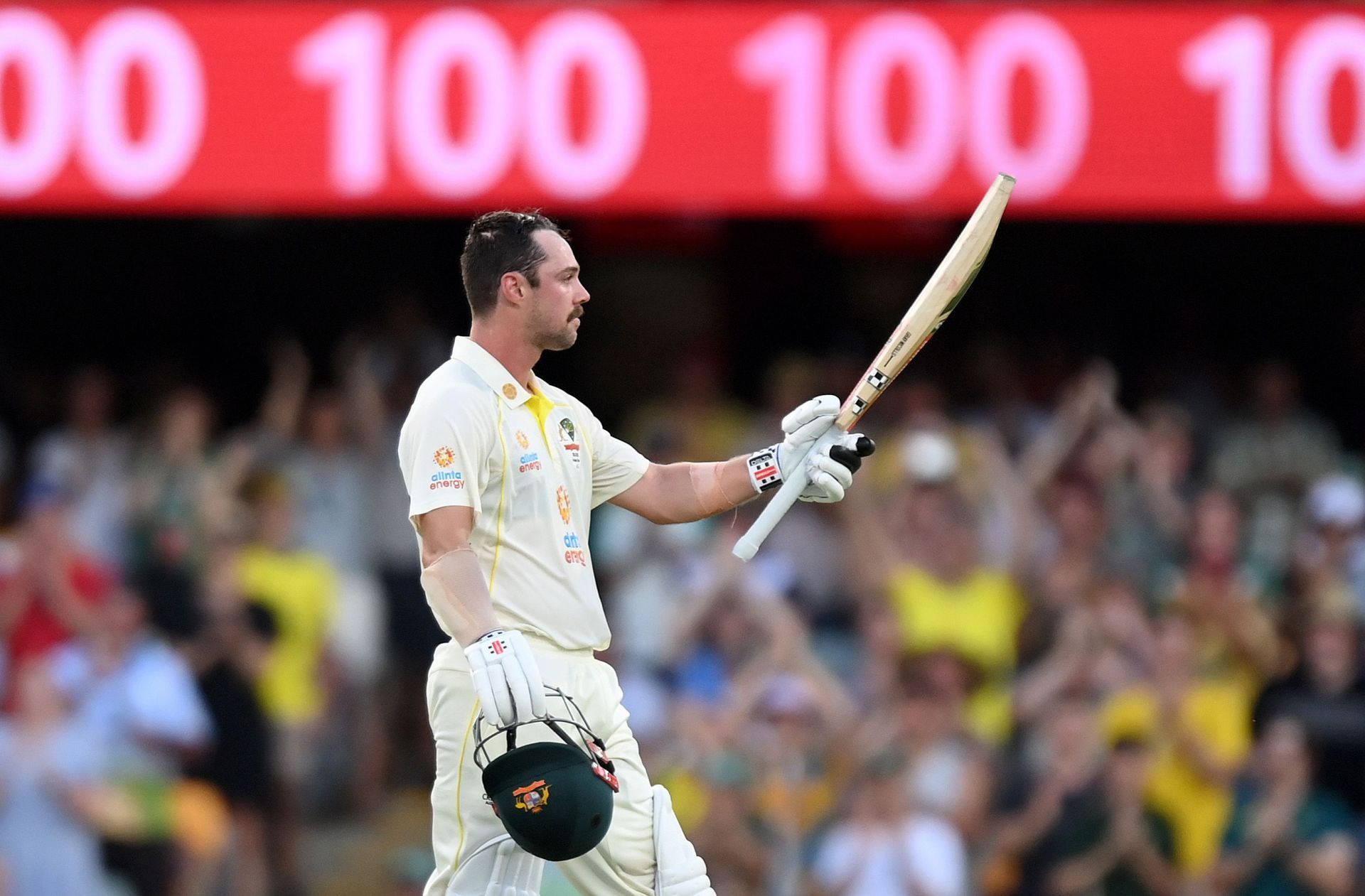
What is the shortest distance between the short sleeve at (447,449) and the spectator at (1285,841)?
16.0ft

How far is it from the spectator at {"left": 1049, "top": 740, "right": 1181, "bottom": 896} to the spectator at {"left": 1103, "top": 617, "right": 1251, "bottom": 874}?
0.12 meters

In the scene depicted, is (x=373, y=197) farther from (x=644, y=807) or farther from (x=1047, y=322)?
(x=644, y=807)

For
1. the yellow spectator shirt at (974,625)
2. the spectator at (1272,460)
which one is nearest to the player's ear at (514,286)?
the yellow spectator shirt at (974,625)

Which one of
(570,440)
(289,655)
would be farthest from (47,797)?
(570,440)

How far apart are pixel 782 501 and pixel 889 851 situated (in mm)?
3403

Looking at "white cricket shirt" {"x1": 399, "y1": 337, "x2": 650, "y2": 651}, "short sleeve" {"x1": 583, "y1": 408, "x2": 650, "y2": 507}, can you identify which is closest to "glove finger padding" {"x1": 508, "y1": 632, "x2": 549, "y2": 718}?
"white cricket shirt" {"x1": 399, "y1": 337, "x2": 650, "y2": 651}

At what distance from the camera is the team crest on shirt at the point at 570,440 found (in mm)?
5074

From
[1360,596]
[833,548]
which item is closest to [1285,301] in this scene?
[1360,596]

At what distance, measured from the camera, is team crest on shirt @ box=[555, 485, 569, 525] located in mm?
4973

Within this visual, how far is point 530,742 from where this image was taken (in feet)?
15.6

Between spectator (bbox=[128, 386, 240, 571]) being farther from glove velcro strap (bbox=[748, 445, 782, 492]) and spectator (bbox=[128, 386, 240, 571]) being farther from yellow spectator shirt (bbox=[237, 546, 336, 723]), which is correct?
glove velcro strap (bbox=[748, 445, 782, 492])

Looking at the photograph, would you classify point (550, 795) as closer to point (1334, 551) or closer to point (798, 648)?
point (798, 648)

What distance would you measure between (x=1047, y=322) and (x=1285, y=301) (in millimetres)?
1432

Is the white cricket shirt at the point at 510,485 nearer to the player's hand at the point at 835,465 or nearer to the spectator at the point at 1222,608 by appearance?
the player's hand at the point at 835,465
